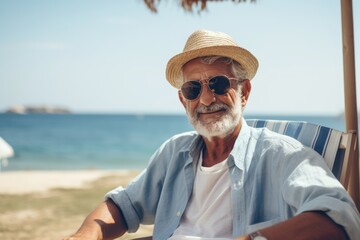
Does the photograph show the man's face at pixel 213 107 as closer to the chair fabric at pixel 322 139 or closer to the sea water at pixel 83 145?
the chair fabric at pixel 322 139

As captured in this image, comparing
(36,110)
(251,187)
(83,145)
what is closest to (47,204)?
(251,187)

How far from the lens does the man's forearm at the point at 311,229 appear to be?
1.53 meters

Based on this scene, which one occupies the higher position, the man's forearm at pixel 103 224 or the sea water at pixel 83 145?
the man's forearm at pixel 103 224

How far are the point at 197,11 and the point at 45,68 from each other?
7406 centimetres

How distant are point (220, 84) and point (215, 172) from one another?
1.57 feet

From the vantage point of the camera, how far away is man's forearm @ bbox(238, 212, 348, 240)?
5.03ft

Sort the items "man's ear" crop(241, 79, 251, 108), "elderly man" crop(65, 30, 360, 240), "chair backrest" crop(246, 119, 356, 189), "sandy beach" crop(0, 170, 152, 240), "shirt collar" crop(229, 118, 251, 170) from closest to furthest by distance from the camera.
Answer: "elderly man" crop(65, 30, 360, 240) → "chair backrest" crop(246, 119, 356, 189) → "shirt collar" crop(229, 118, 251, 170) → "man's ear" crop(241, 79, 251, 108) → "sandy beach" crop(0, 170, 152, 240)

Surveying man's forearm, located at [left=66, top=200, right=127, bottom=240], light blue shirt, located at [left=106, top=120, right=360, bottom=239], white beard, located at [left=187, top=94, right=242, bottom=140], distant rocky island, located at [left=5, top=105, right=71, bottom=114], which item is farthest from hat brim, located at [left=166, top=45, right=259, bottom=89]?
distant rocky island, located at [left=5, top=105, right=71, bottom=114]

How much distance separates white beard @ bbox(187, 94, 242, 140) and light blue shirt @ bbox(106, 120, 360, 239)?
0.25 ft

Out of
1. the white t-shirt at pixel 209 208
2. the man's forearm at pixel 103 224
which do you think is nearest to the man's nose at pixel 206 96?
the white t-shirt at pixel 209 208

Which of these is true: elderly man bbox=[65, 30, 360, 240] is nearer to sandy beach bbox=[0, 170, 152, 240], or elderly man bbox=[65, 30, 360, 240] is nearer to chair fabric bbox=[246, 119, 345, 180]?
chair fabric bbox=[246, 119, 345, 180]

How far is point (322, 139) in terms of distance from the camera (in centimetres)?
223

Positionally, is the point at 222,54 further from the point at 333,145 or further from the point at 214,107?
the point at 333,145

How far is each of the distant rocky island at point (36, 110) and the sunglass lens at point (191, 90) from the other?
100464mm
